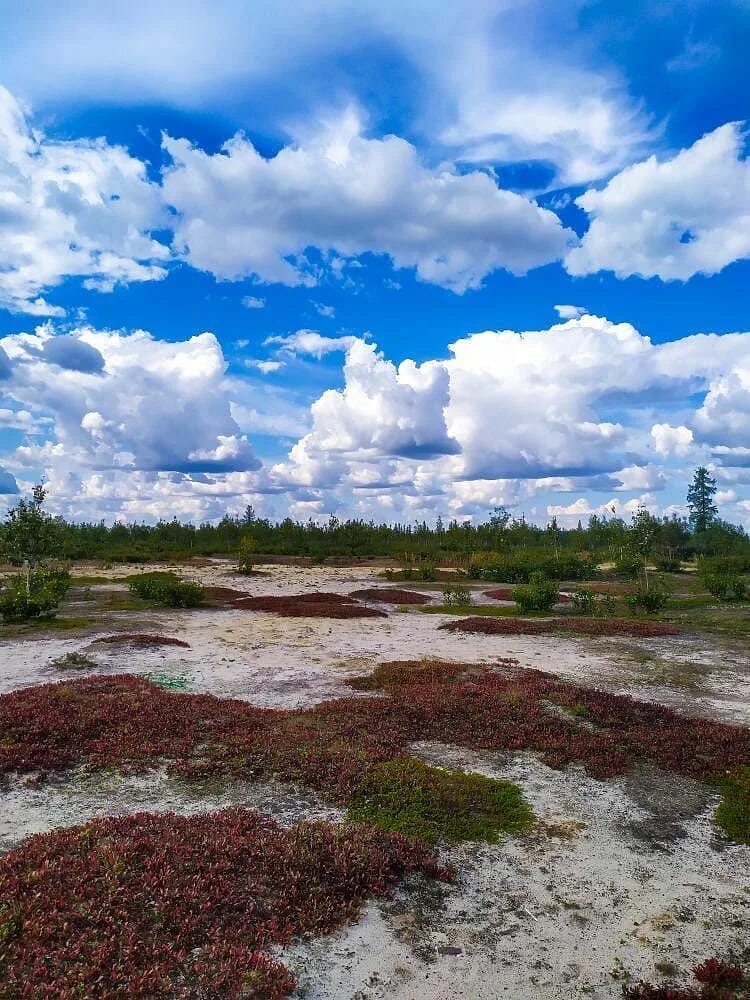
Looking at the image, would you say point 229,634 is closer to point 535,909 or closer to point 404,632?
point 404,632

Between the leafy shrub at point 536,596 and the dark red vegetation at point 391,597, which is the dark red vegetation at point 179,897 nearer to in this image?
the leafy shrub at point 536,596

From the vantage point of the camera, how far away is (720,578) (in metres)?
49.6

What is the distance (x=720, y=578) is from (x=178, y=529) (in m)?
107

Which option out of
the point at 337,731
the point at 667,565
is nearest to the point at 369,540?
the point at 667,565

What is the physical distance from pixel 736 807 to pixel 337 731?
26.3ft

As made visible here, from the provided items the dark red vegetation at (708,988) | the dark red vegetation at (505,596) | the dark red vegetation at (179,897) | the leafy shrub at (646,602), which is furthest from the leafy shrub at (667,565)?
the dark red vegetation at (179,897)

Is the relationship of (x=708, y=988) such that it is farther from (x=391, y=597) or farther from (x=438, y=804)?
(x=391, y=597)

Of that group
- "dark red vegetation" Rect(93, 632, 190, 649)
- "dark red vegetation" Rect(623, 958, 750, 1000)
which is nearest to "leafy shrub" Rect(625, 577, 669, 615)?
"dark red vegetation" Rect(93, 632, 190, 649)

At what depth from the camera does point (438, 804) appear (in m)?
10.6

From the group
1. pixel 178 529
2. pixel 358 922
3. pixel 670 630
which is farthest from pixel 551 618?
pixel 178 529

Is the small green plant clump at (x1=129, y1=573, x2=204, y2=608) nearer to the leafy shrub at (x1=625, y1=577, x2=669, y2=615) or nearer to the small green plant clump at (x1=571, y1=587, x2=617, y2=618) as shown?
the small green plant clump at (x1=571, y1=587, x2=617, y2=618)

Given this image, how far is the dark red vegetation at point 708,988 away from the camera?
20.6 ft

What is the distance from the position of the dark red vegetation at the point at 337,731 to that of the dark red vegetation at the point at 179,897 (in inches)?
89.9

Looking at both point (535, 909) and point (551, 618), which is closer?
point (535, 909)
